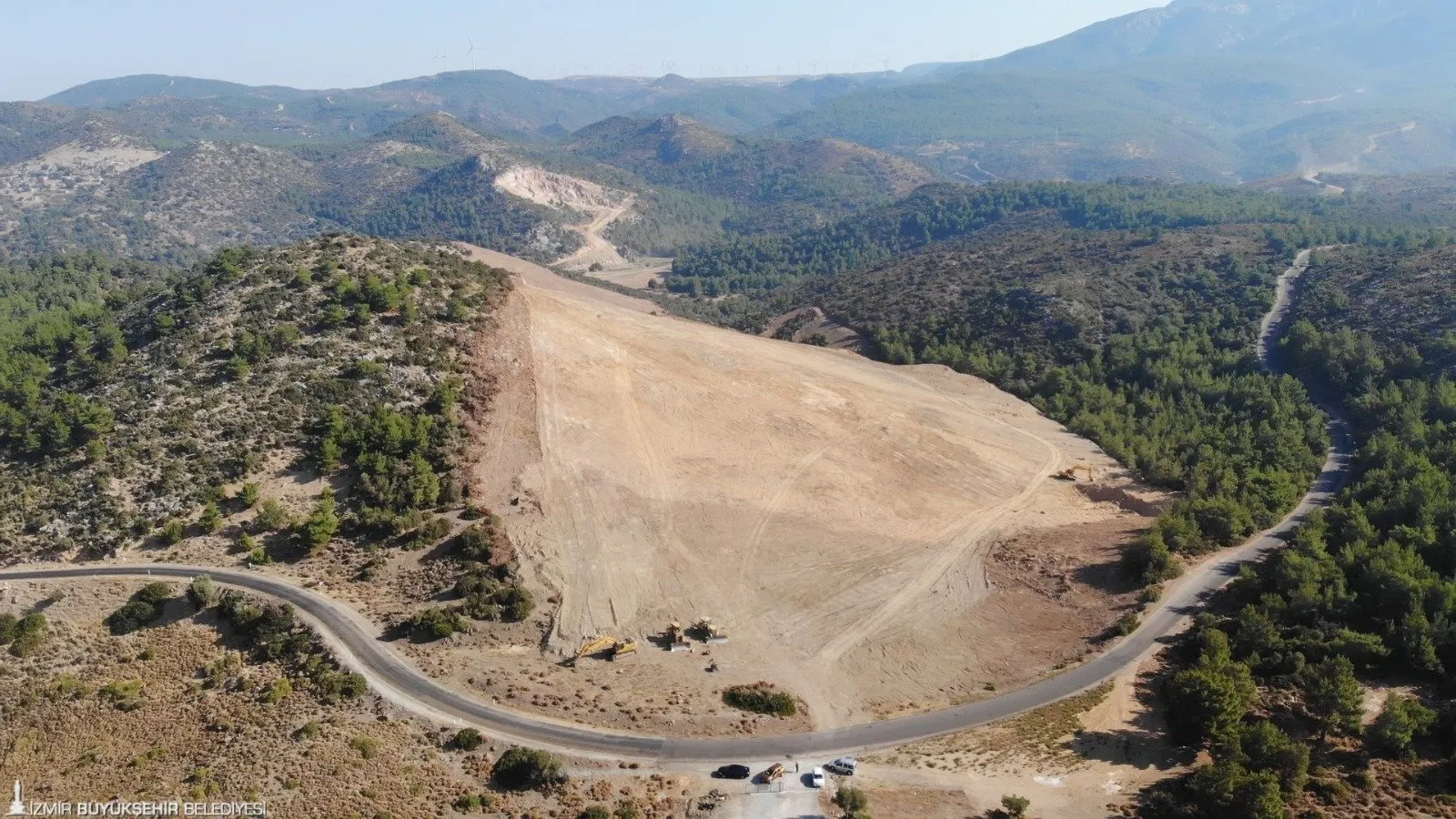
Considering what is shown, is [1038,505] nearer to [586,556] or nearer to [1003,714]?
[1003,714]

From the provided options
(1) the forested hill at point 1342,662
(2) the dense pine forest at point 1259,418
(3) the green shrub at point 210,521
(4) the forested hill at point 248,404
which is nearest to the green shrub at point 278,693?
(4) the forested hill at point 248,404

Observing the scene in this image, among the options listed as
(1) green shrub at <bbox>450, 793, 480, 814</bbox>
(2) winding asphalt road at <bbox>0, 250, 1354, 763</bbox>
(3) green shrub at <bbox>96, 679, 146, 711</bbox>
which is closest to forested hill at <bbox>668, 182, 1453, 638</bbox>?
(2) winding asphalt road at <bbox>0, 250, 1354, 763</bbox>

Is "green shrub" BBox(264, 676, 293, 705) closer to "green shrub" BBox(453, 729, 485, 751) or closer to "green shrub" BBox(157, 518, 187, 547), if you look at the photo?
"green shrub" BBox(453, 729, 485, 751)

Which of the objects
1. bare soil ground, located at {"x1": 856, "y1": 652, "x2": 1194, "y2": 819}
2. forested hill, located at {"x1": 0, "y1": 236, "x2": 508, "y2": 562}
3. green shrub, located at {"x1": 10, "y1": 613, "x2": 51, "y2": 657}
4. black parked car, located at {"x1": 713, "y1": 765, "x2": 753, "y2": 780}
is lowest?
bare soil ground, located at {"x1": 856, "y1": 652, "x2": 1194, "y2": 819}

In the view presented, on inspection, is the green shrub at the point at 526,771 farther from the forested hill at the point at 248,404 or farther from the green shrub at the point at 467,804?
the forested hill at the point at 248,404

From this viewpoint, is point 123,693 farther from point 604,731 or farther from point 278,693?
point 604,731

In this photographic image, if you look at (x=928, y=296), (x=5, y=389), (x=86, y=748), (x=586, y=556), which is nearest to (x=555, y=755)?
(x=586, y=556)

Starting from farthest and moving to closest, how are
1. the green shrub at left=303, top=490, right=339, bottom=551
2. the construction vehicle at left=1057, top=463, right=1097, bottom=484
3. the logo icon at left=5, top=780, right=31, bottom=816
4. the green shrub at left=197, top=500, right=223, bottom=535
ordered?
the construction vehicle at left=1057, top=463, right=1097, bottom=484 → the green shrub at left=197, top=500, right=223, bottom=535 → the green shrub at left=303, top=490, right=339, bottom=551 → the logo icon at left=5, top=780, right=31, bottom=816

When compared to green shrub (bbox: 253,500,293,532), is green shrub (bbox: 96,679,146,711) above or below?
below
